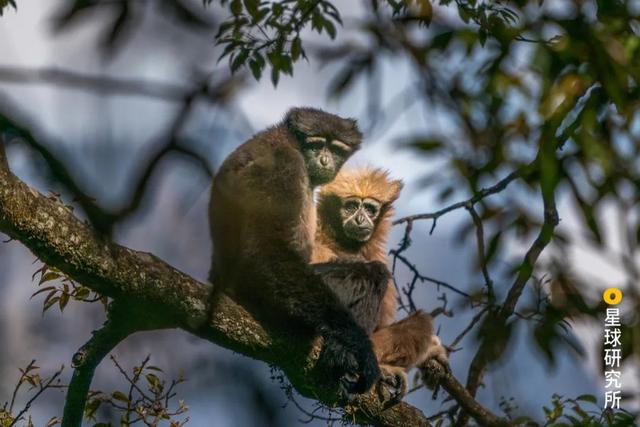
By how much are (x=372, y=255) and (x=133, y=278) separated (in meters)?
3.42

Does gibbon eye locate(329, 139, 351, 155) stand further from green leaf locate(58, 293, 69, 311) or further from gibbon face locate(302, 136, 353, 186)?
green leaf locate(58, 293, 69, 311)

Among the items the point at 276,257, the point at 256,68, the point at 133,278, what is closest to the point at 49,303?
the point at 133,278

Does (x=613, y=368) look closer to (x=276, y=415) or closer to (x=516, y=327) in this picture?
(x=516, y=327)

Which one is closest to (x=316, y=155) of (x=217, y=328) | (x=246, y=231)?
(x=246, y=231)

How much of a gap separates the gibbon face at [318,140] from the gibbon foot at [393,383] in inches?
60.9

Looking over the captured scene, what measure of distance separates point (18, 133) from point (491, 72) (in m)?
1.29

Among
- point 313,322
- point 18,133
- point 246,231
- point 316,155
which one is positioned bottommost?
point 18,133

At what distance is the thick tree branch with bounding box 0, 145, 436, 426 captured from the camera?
3.94m

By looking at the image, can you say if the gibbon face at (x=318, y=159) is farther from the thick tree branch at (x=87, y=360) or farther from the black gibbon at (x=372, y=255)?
the thick tree branch at (x=87, y=360)

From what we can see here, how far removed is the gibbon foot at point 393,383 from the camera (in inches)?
225

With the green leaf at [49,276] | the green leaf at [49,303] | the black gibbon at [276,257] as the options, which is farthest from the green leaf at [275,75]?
the green leaf at [49,303]

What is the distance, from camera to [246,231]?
5.51 m

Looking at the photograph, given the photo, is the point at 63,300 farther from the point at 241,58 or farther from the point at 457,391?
the point at 457,391

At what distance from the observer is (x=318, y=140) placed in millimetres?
6938
